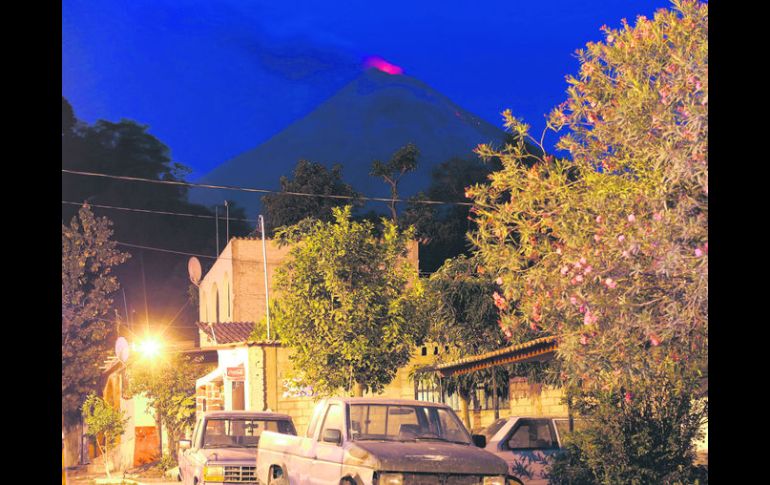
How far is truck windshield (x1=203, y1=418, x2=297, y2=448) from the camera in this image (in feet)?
66.1

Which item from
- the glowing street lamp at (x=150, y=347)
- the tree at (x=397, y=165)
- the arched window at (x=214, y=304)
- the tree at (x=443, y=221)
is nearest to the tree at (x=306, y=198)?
the tree at (x=397, y=165)

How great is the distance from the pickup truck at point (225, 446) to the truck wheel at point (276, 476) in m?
1.62

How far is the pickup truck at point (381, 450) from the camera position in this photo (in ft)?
46.3

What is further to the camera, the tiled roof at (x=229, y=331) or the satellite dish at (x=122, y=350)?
the satellite dish at (x=122, y=350)

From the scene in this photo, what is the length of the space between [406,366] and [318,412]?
22.1 m

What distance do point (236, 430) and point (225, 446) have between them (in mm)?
529

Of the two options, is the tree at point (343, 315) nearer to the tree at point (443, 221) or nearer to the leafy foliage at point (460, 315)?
the leafy foliage at point (460, 315)

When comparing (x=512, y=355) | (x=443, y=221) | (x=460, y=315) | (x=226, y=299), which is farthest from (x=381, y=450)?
(x=443, y=221)

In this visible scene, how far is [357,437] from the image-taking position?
1515cm

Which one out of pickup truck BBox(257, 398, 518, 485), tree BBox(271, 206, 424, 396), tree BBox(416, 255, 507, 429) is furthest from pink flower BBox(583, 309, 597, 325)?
tree BBox(271, 206, 424, 396)
